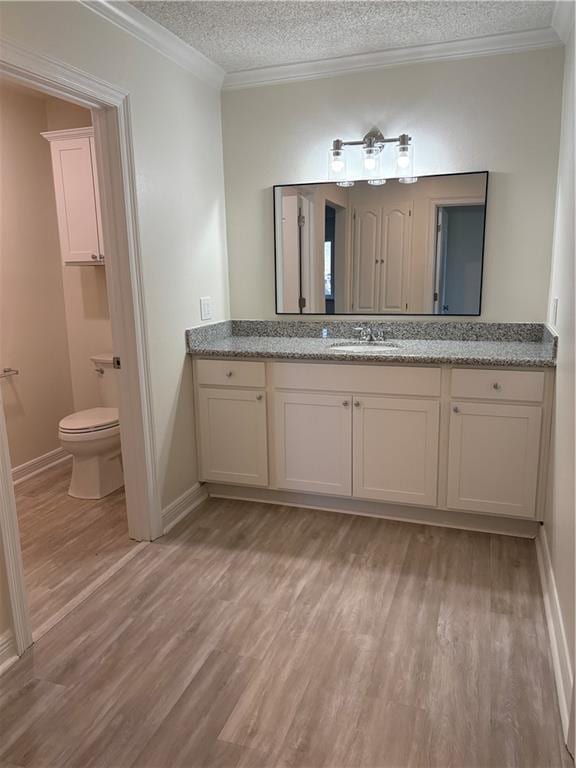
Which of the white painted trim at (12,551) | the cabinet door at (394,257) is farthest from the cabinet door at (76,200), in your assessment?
the white painted trim at (12,551)

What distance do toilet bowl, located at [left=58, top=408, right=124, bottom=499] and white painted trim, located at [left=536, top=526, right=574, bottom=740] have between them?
228cm

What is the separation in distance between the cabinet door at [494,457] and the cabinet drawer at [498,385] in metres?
0.05

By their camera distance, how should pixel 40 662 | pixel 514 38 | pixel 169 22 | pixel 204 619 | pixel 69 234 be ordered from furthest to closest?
pixel 69 234
pixel 514 38
pixel 169 22
pixel 204 619
pixel 40 662

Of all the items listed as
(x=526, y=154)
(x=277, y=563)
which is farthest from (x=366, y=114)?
(x=277, y=563)

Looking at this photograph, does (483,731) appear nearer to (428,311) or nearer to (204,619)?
(204,619)

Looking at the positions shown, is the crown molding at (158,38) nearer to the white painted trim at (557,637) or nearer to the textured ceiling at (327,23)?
the textured ceiling at (327,23)

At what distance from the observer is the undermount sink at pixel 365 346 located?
9.66ft

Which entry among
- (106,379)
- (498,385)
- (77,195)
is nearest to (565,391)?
(498,385)

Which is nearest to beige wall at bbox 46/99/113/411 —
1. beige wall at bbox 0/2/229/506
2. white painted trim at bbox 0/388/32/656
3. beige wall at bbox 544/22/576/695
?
beige wall at bbox 0/2/229/506

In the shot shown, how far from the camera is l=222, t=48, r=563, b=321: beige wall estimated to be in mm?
2768

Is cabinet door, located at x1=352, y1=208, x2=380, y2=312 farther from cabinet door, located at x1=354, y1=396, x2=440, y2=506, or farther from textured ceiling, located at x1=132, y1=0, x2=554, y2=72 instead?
textured ceiling, located at x1=132, y1=0, x2=554, y2=72

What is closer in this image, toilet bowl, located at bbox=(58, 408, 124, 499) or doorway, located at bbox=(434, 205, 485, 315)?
doorway, located at bbox=(434, 205, 485, 315)

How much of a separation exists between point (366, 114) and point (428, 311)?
1104 millimetres

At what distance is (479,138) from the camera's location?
113 inches
